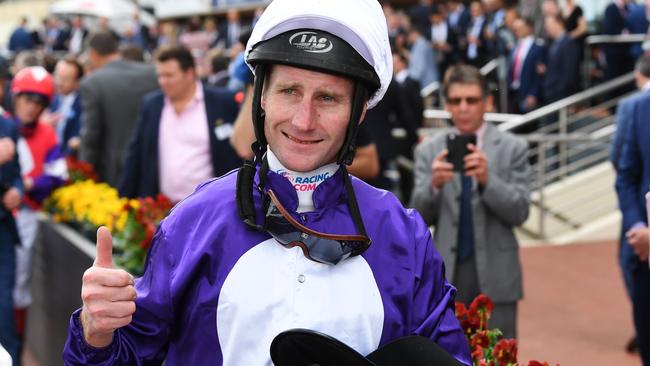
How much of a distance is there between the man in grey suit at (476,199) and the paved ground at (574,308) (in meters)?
1.26

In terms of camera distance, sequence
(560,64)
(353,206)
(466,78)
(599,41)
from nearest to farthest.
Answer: (353,206) → (466,78) → (560,64) → (599,41)

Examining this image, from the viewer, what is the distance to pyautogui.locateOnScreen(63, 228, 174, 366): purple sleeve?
2221 mm

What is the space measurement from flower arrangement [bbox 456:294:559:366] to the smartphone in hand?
1484 millimetres

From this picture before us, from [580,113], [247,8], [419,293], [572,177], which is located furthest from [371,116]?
[247,8]

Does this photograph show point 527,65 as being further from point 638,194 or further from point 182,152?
point 638,194

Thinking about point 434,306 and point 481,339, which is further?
point 481,339

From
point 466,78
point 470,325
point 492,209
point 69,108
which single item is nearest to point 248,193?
point 470,325

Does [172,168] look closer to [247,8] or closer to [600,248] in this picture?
[600,248]

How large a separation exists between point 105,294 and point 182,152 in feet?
13.3

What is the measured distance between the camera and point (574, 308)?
8148mm

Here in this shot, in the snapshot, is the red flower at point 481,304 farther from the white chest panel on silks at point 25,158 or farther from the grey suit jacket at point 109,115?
the grey suit jacket at point 109,115

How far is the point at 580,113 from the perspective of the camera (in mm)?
12523

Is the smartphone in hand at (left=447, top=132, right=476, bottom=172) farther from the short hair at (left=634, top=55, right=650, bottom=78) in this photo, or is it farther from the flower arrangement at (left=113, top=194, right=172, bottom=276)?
the short hair at (left=634, top=55, right=650, bottom=78)

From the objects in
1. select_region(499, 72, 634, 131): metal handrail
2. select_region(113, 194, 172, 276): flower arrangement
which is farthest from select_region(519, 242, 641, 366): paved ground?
select_region(113, 194, 172, 276): flower arrangement
